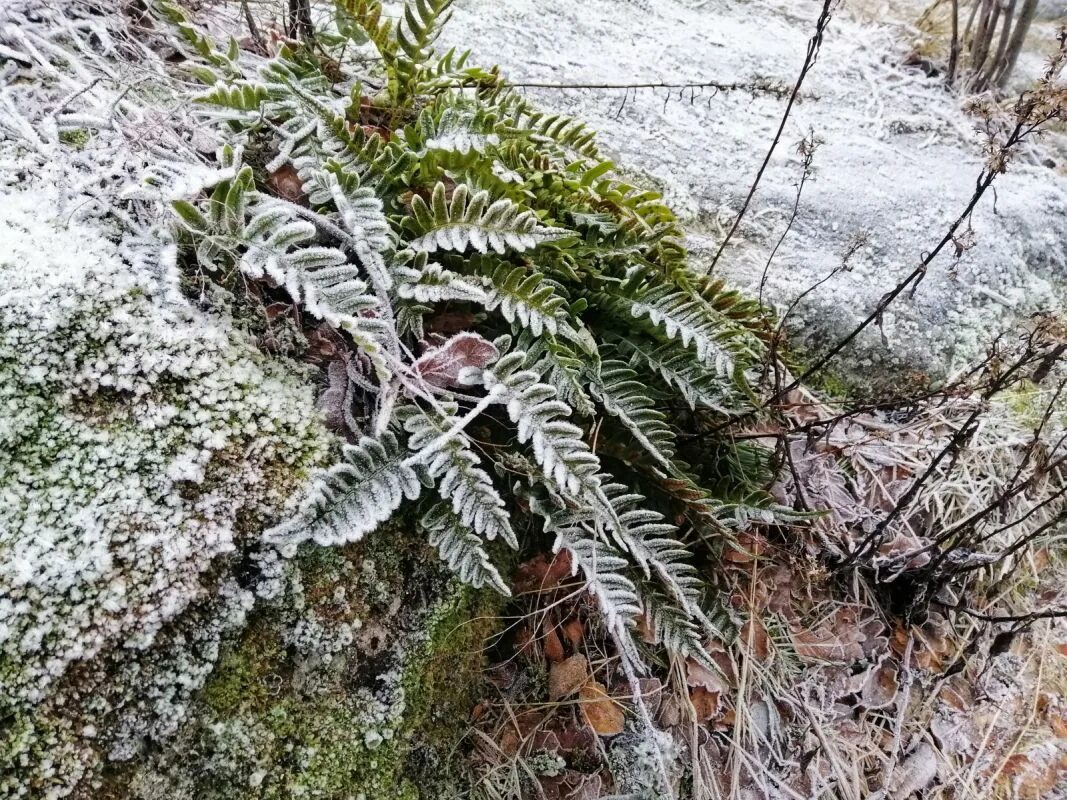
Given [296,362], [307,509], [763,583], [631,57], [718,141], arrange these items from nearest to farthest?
[307,509] → [296,362] → [763,583] → [718,141] → [631,57]

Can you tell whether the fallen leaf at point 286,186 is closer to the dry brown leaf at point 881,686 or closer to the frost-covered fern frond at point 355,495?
the frost-covered fern frond at point 355,495

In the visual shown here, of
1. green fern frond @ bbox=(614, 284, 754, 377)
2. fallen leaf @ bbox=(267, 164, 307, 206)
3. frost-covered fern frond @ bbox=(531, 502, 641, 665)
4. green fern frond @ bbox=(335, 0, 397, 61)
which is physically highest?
green fern frond @ bbox=(335, 0, 397, 61)

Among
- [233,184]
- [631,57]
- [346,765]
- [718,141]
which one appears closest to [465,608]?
[346,765]

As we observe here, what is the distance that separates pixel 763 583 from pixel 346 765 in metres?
1.21

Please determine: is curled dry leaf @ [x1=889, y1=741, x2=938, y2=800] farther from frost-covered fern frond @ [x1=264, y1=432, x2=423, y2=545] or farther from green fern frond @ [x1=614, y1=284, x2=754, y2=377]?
frost-covered fern frond @ [x1=264, y1=432, x2=423, y2=545]

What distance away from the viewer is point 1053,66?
1578 millimetres

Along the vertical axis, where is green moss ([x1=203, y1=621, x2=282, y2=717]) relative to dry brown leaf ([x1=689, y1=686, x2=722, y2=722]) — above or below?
above

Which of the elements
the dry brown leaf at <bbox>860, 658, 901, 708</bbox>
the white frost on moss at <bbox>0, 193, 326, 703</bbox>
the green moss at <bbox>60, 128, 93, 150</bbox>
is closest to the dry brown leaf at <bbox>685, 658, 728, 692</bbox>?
the dry brown leaf at <bbox>860, 658, 901, 708</bbox>

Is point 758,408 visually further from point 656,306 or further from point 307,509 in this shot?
point 307,509

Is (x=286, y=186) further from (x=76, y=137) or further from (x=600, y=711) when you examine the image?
(x=600, y=711)

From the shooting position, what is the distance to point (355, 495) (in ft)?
5.17

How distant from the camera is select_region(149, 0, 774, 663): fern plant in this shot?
162 centimetres

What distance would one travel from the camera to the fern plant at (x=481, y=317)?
1.62 metres

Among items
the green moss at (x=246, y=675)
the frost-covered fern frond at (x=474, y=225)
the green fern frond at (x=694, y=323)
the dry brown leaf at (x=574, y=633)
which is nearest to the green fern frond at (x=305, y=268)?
the frost-covered fern frond at (x=474, y=225)
